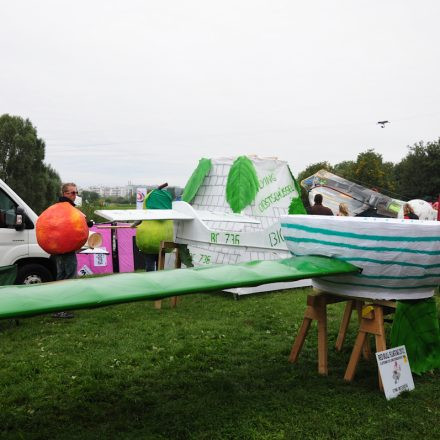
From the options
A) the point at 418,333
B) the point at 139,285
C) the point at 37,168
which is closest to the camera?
the point at 139,285

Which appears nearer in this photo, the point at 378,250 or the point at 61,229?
the point at 378,250

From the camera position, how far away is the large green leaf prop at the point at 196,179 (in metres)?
8.11

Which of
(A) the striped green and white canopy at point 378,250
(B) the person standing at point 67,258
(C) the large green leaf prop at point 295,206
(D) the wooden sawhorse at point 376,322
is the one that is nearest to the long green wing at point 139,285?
(A) the striped green and white canopy at point 378,250

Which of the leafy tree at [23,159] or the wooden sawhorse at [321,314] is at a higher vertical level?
the leafy tree at [23,159]

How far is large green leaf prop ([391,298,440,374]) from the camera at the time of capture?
3337 millimetres

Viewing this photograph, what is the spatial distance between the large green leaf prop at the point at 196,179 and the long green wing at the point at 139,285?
210 inches

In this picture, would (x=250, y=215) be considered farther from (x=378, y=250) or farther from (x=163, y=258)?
(x=378, y=250)

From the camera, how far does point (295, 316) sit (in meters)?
5.44

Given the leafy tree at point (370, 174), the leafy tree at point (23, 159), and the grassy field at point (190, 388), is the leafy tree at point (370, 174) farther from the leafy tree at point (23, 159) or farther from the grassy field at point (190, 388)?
the grassy field at point (190, 388)

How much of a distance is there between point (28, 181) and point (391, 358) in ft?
81.5

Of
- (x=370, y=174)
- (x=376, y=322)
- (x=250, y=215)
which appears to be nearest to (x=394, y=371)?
(x=376, y=322)

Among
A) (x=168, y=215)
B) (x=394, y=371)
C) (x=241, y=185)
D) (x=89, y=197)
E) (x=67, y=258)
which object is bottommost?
(x=394, y=371)

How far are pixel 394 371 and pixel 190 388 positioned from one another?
4.44 ft

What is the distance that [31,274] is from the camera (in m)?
6.36
